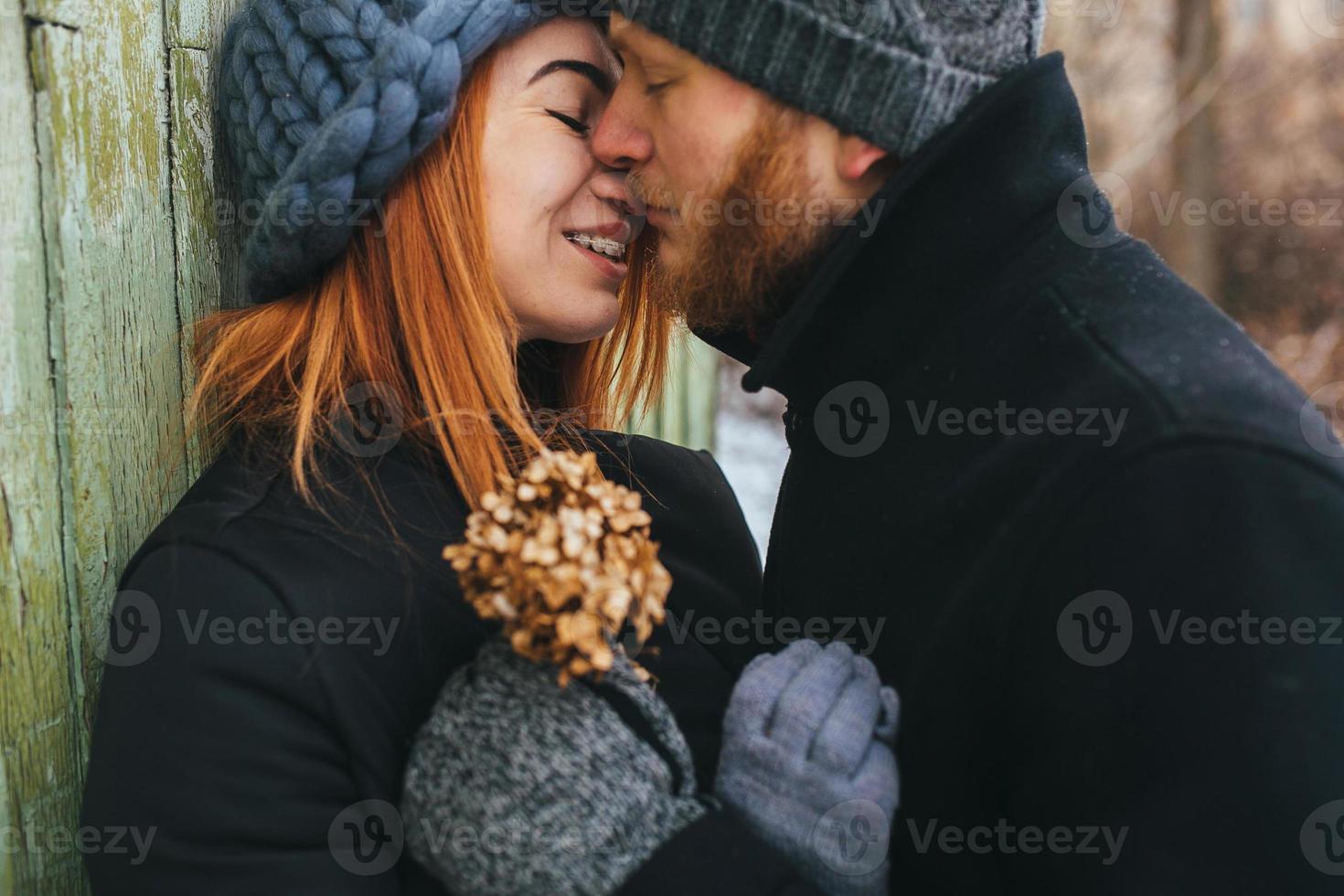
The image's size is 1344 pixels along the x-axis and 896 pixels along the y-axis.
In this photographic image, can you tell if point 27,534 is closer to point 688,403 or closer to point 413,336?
point 413,336

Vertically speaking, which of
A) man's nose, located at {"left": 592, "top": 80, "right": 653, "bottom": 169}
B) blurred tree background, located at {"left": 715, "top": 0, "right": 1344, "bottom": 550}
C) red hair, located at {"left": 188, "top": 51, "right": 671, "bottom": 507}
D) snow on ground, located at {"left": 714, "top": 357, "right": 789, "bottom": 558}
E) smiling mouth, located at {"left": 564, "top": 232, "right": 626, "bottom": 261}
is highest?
blurred tree background, located at {"left": 715, "top": 0, "right": 1344, "bottom": 550}

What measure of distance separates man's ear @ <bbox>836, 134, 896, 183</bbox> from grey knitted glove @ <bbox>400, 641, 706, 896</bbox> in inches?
33.6

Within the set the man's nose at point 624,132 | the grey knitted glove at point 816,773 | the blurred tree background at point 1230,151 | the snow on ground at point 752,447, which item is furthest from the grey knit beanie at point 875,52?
the blurred tree background at point 1230,151

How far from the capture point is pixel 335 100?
66.4 inches

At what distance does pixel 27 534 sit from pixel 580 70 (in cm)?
115

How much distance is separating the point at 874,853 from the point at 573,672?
441mm

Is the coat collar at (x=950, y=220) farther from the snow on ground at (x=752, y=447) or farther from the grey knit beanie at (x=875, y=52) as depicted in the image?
the snow on ground at (x=752, y=447)

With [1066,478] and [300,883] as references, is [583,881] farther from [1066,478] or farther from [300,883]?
[1066,478]

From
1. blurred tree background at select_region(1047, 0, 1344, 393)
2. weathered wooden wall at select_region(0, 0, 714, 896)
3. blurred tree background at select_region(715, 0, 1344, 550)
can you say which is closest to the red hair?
weathered wooden wall at select_region(0, 0, 714, 896)

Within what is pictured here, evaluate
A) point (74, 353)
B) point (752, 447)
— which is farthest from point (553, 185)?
point (752, 447)

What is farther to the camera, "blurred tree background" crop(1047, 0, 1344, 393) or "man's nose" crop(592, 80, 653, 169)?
"blurred tree background" crop(1047, 0, 1344, 393)

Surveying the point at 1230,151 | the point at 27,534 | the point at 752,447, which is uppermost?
the point at 1230,151

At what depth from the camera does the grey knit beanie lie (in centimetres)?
158

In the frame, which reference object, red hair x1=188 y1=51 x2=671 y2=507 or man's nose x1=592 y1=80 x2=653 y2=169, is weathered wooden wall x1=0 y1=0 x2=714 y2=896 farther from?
man's nose x1=592 y1=80 x2=653 y2=169
